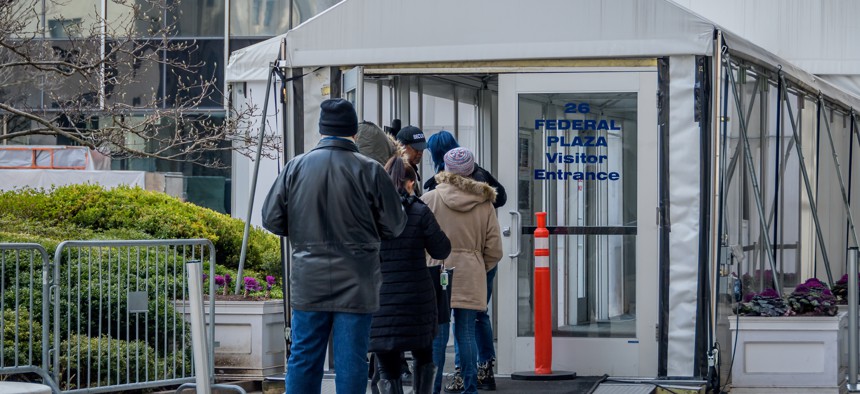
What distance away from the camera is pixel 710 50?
8.97 m

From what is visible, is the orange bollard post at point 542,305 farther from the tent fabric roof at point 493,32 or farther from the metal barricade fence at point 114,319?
the metal barricade fence at point 114,319

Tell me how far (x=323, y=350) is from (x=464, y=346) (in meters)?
1.63

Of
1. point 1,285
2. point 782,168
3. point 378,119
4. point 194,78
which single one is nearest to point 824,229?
point 782,168

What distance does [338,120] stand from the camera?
6.91m

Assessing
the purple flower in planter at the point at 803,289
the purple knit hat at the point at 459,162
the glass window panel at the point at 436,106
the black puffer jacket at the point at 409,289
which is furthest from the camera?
the glass window panel at the point at 436,106

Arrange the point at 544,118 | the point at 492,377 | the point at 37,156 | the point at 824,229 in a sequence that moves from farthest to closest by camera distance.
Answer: the point at 37,156, the point at 824,229, the point at 544,118, the point at 492,377

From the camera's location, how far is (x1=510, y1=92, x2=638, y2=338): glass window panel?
31.4 ft

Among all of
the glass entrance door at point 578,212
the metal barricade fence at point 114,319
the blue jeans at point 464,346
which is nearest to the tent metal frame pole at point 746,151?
the glass entrance door at point 578,212

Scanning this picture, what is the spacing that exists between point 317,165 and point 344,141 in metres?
0.21

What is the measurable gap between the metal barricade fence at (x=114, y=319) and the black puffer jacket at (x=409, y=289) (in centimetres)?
237

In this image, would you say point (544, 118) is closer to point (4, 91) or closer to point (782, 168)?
point (782, 168)

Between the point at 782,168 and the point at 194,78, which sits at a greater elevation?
the point at 194,78

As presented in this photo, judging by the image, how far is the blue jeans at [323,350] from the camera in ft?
21.9

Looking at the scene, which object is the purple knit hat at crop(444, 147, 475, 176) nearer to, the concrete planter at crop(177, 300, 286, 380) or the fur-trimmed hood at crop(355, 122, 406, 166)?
the fur-trimmed hood at crop(355, 122, 406, 166)
